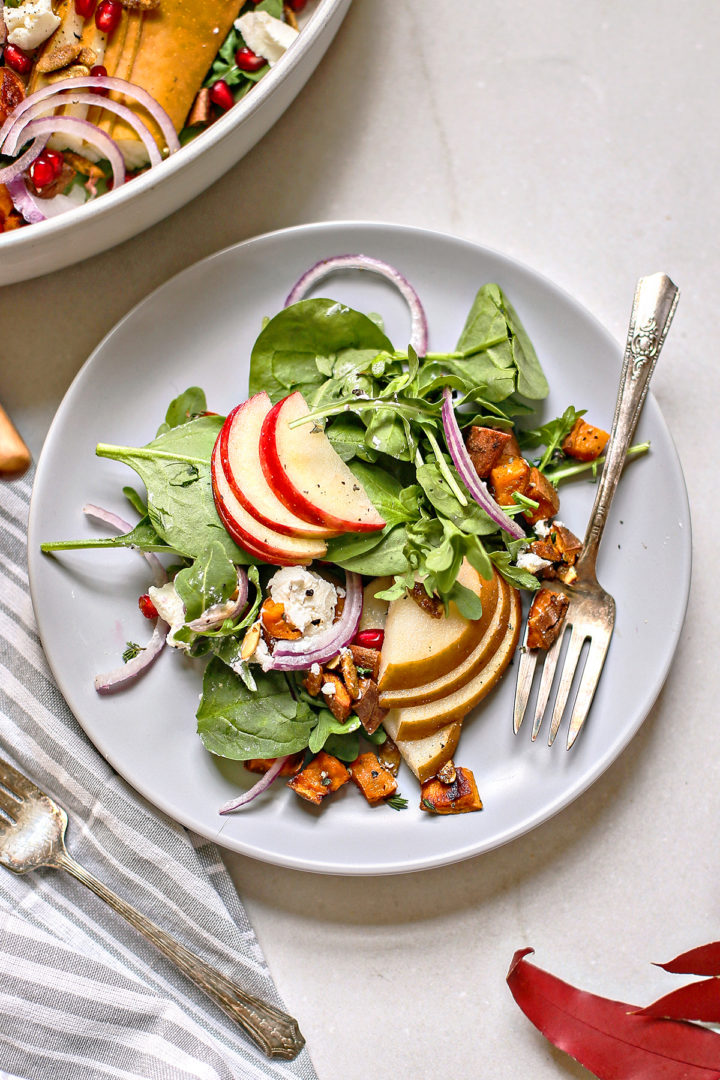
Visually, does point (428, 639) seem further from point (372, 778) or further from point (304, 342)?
point (304, 342)

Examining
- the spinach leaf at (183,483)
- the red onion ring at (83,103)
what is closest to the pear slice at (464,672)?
the spinach leaf at (183,483)

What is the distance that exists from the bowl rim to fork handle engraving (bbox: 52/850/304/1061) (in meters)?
1.34

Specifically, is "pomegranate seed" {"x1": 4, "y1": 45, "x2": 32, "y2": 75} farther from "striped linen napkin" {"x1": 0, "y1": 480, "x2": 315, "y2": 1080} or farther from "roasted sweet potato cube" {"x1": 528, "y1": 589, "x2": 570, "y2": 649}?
"roasted sweet potato cube" {"x1": 528, "y1": 589, "x2": 570, "y2": 649}

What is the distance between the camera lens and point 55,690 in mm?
1882

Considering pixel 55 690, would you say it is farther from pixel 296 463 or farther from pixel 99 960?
pixel 296 463

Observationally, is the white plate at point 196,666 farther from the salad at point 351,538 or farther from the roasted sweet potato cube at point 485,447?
the roasted sweet potato cube at point 485,447

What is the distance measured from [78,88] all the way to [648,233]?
4.51 ft

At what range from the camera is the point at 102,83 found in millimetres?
1736

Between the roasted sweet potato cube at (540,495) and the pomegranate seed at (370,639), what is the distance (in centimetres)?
42

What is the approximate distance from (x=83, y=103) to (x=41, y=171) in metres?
0.17

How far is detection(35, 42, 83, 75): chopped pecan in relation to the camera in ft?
5.78

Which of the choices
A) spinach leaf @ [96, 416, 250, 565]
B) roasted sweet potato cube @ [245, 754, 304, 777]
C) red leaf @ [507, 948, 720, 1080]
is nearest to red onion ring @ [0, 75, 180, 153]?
spinach leaf @ [96, 416, 250, 565]

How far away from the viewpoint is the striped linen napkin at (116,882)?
1.82 m

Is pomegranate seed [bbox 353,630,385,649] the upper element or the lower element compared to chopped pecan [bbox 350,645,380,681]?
upper
